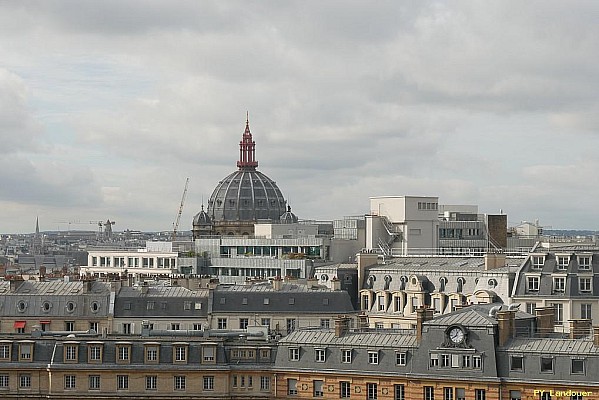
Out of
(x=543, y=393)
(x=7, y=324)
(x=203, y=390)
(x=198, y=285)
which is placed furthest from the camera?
(x=198, y=285)

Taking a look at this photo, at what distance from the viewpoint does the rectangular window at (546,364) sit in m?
110

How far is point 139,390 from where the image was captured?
120 metres

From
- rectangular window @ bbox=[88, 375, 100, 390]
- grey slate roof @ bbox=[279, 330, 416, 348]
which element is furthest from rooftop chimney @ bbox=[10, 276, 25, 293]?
grey slate roof @ bbox=[279, 330, 416, 348]

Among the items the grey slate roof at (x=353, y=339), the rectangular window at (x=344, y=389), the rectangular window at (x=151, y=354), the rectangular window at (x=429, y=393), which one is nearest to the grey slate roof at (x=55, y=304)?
the rectangular window at (x=151, y=354)

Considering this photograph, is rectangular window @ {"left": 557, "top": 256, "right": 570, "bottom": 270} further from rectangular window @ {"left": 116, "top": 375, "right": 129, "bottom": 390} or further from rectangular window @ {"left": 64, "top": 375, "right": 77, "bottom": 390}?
rectangular window @ {"left": 64, "top": 375, "right": 77, "bottom": 390}

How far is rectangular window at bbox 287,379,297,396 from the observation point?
118 meters

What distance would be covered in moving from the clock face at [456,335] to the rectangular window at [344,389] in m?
7.77

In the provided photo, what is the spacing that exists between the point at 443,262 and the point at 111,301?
3882 centimetres

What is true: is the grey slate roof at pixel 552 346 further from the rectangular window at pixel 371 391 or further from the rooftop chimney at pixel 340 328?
the rooftop chimney at pixel 340 328

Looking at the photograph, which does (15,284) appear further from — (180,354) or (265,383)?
(265,383)

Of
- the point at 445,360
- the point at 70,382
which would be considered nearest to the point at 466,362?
the point at 445,360

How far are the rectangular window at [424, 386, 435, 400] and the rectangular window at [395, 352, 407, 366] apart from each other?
2.57m

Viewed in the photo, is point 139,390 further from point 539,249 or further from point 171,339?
point 539,249

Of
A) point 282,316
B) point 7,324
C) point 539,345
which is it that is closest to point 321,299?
point 282,316
